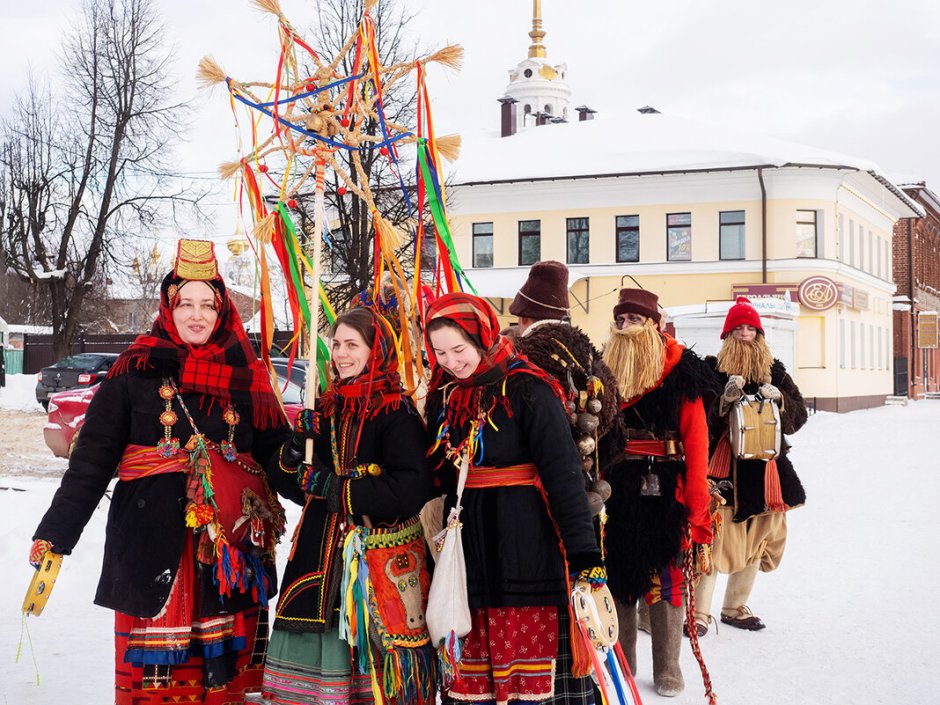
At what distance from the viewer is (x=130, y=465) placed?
3107 millimetres

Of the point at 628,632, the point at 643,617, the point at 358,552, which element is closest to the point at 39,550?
the point at 358,552

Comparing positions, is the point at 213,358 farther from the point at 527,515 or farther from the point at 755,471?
the point at 755,471

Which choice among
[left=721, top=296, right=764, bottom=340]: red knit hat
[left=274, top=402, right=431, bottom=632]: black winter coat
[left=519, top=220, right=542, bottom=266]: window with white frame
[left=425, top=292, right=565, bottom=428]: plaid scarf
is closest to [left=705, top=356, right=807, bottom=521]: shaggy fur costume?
[left=721, top=296, right=764, bottom=340]: red knit hat

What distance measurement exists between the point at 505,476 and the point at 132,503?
1.20 m

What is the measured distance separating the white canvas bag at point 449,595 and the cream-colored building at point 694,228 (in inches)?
908

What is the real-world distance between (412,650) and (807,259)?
24.8 m

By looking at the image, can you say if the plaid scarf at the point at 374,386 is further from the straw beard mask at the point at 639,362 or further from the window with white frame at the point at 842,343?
the window with white frame at the point at 842,343

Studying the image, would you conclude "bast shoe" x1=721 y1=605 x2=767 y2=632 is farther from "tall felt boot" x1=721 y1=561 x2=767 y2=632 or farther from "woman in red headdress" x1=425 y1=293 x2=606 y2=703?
"woman in red headdress" x1=425 y1=293 x2=606 y2=703

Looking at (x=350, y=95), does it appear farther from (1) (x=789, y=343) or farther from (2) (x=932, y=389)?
(2) (x=932, y=389)

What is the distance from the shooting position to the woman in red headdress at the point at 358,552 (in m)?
2.98

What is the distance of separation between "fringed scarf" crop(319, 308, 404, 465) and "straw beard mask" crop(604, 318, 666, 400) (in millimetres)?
1385

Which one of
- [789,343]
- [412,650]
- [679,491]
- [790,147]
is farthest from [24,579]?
[790,147]

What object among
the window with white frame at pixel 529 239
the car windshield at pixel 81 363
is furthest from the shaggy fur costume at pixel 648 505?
the window with white frame at pixel 529 239

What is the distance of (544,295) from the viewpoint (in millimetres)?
3883
